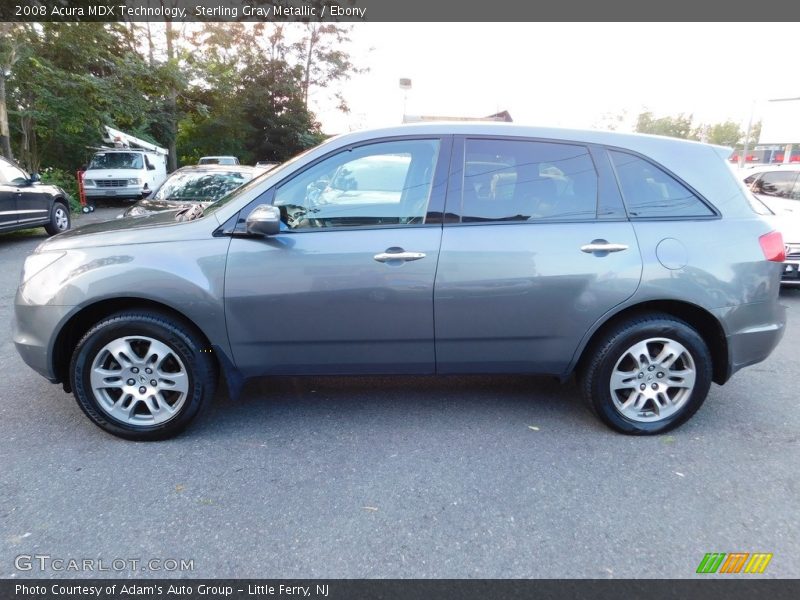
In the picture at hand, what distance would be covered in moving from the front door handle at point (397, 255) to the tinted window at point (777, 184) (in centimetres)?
745

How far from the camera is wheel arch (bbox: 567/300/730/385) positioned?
3.02 m

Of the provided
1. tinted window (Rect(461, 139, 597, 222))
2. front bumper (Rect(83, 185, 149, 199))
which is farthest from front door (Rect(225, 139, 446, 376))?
front bumper (Rect(83, 185, 149, 199))

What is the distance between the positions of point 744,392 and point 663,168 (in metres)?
1.87

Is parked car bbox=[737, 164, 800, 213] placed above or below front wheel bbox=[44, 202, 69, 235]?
above

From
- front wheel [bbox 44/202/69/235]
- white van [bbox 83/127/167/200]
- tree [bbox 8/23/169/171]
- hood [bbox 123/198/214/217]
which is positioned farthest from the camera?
white van [bbox 83/127/167/200]

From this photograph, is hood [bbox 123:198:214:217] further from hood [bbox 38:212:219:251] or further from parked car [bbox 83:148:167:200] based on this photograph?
parked car [bbox 83:148:167:200]

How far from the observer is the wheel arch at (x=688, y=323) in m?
3.02

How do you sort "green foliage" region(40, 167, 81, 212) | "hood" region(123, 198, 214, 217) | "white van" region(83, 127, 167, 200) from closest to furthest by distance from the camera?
"hood" region(123, 198, 214, 217), "green foliage" region(40, 167, 81, 212), "white van" region(83, 127, 167, 200)

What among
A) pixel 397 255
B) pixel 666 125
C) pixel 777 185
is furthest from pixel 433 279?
pixel 666 125

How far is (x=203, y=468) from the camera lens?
274 centimetres

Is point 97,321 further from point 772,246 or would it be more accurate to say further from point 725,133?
point 725,133

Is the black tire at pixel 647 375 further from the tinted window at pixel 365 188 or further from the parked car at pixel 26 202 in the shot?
the parked car at pixel 26 202

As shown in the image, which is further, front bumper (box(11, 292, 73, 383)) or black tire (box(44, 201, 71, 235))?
black tire (box(44, 201, 71, 235))

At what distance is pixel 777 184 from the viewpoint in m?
7.99
